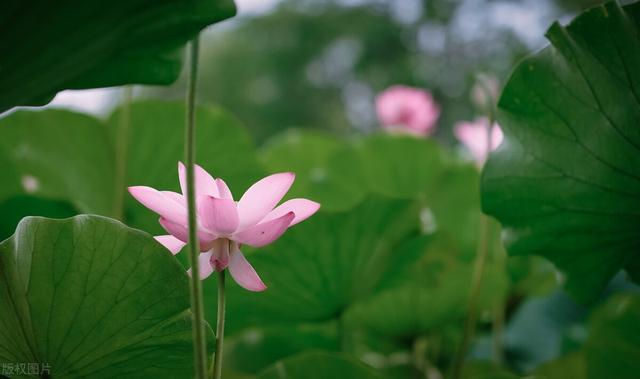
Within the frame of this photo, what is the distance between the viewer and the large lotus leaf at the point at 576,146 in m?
0.42

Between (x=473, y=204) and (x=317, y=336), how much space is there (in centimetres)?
36

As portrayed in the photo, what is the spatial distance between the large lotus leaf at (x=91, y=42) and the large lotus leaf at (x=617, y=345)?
1.56 feet

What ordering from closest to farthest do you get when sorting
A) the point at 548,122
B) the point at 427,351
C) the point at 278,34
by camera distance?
the point at 548,122 → the point at 427,351 → the point at 278,34

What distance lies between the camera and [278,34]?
31.9 ft

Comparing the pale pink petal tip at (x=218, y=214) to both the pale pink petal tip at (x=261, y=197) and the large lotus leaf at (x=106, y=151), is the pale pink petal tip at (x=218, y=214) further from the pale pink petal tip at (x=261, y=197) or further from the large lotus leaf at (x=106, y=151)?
the large lotus leaf at (x=106, y=151)

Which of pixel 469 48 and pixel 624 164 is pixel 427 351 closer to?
pixel 624 164

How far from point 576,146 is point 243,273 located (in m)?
0.26

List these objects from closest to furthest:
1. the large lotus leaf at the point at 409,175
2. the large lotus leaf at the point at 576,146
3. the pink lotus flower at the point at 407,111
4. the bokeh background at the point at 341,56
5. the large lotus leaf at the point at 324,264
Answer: the large lotus leaf at the point at 576,146 < the large lotus leaf at the point at 324,264 < the large lotus leaf at the point at 409,175 < the pink lotus flower at the point at 407,111 < the bokeh background at the point at 341,56

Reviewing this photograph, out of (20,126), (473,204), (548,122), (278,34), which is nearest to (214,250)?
(548,122)

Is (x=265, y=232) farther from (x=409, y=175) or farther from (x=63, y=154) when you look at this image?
(x=409, y=175)

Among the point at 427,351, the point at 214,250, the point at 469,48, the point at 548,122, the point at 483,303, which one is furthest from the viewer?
the point at 469,48

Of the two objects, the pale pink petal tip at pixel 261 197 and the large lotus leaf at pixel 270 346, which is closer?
the pale pink petal tip at pixel 261 197

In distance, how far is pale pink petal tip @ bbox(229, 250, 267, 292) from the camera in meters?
0.34
